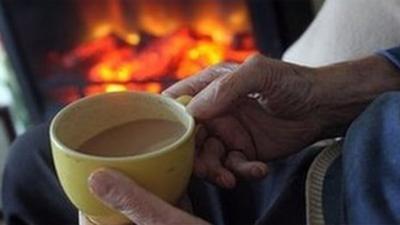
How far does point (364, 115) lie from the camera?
2.21ft

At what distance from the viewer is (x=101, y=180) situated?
595 millimetres

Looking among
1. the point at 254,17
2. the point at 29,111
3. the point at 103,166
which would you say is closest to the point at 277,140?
the point at 103,166

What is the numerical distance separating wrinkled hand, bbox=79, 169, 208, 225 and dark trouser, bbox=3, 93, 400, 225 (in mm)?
116

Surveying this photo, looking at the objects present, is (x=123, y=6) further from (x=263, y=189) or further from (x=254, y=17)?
(x=263, y=189)

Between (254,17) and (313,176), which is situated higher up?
(313,176)

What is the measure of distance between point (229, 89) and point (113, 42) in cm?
90

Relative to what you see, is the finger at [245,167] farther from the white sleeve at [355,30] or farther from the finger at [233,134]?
the white sleeve at [355,30]

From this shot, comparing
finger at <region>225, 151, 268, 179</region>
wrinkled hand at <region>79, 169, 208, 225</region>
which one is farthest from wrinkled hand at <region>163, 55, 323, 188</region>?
wrinkled hand at <region>79, 169, 208, 225</region>

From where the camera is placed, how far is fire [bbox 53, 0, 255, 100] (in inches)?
58.2

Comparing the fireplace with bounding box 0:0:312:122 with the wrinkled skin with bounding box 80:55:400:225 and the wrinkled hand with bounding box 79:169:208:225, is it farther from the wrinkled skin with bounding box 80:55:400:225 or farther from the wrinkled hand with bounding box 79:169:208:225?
the wrinkled hand with bounding box 79:169:208:225

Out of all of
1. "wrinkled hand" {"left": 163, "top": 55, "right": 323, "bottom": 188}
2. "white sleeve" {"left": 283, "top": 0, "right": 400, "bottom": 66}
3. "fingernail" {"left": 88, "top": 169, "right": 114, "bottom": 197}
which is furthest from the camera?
"white sleeve" {"left": 283, "top": 0, "right": 400, "bottom": 66}

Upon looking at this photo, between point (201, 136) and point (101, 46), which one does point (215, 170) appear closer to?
point (201, 136)

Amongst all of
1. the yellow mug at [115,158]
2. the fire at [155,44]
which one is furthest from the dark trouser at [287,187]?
the fire at [155,44]

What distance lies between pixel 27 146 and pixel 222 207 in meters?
0.25
